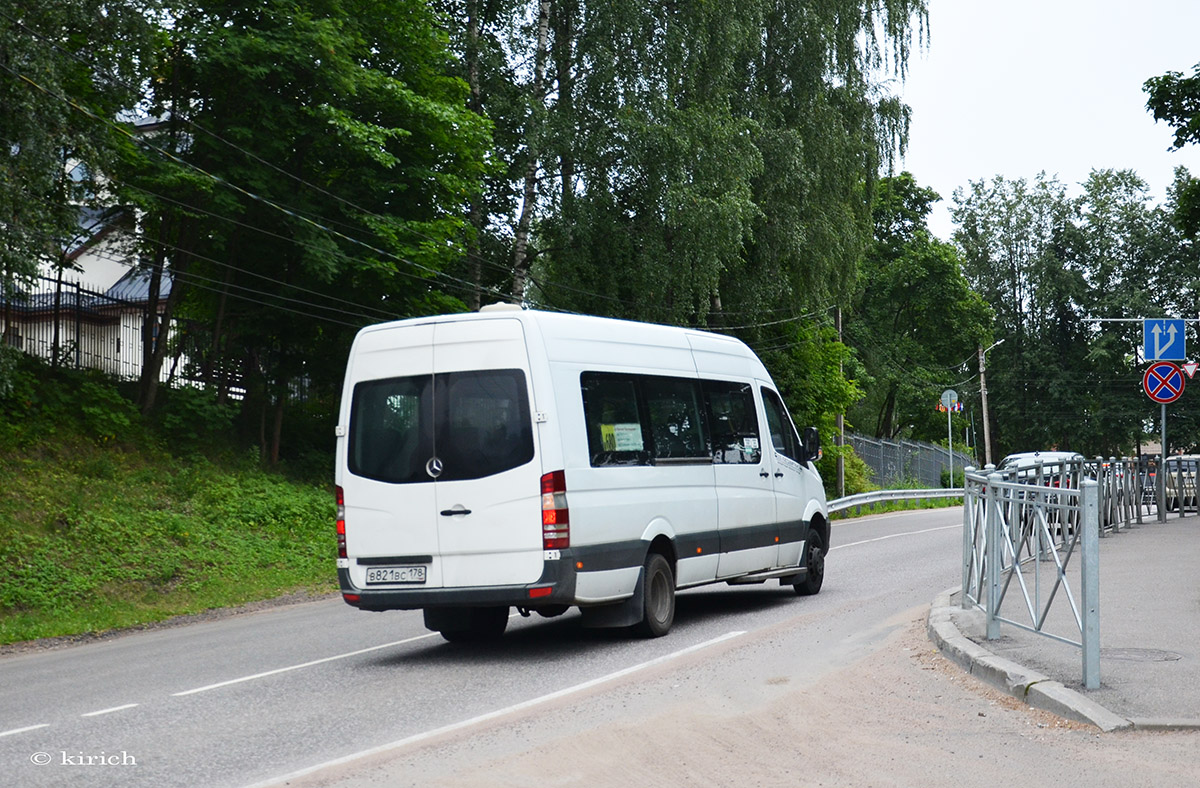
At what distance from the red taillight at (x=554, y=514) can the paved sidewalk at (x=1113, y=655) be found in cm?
308

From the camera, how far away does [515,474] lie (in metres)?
9.98

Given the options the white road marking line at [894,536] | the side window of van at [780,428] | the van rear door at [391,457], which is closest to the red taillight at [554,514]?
the van rear door at [391,457]

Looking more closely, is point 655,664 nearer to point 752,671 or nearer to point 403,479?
point 752,671

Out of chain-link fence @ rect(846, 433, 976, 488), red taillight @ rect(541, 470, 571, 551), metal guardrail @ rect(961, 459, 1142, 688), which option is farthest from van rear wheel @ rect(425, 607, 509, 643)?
chain-link fence @ rect(846, 433, 976, 488)

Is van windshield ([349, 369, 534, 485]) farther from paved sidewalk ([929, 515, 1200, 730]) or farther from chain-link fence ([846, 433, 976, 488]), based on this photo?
chain-link fence ([846, 433, 976, 488])

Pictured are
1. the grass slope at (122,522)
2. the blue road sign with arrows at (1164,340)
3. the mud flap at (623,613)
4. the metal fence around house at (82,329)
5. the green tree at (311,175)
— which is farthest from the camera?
the blue road sign with arrows at (1164,340)

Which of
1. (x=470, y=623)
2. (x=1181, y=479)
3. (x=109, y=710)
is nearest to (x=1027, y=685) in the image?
(x=470, y=623)

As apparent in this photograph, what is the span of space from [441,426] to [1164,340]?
57.7 ft

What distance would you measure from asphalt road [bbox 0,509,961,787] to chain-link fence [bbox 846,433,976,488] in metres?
32.6

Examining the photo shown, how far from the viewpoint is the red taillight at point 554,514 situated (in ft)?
32.3

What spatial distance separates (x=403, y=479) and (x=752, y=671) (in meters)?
3.35

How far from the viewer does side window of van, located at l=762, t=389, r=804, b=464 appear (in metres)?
13.7

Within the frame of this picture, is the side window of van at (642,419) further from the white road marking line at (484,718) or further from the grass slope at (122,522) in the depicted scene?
the grass slope at (122,522)

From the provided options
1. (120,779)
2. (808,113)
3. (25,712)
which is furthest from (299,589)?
(808,113)
